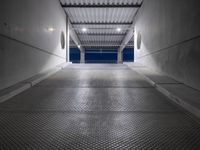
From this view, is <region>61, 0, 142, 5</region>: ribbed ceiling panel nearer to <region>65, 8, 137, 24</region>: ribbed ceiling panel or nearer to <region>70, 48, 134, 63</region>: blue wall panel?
<region>65, 8, 137, 24</region>: ribbed ceiling panel

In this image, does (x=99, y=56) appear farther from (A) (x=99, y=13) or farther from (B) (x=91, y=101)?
(B) (x=91, y=101)

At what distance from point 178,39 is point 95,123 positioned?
11.9ft

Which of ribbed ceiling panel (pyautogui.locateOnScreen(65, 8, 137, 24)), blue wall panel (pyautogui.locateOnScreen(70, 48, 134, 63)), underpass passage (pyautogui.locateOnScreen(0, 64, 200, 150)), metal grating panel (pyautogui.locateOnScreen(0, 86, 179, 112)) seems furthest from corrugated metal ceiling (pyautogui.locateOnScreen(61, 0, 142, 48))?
blue wall panel (pyautogui.locateOnScreen(70, 48, 134, 63))

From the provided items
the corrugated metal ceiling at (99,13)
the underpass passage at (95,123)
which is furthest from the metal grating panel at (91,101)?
the corrugated metal ceiling at (99,13)

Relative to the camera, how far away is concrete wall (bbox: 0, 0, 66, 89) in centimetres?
370

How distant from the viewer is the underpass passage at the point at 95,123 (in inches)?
68.4

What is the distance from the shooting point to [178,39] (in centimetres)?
450

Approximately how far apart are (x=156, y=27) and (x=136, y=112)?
16.9 ft

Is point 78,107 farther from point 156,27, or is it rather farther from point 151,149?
point 156,27

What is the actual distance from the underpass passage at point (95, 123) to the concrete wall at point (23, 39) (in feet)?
3.45

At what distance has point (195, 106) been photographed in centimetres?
248

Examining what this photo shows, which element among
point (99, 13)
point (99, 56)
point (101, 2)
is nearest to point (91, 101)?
point (101, 2)

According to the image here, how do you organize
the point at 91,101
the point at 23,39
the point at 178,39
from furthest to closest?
the point at 23,39
the point at 178,39
the point at 91,101

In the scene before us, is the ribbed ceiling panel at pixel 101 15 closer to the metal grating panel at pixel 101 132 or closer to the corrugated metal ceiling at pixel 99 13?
the corrugated metal ceiling at pixel 99 13
